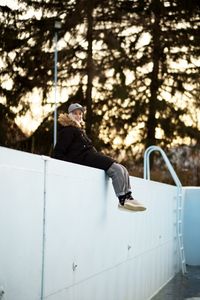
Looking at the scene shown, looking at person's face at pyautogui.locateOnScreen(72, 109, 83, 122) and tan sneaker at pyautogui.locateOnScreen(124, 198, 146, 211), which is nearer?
tan sneaker at pyautogui.locateOnScreen(124, 198, 146, 211)

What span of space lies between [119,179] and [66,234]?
1.19 metres

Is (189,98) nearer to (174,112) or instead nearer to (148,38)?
(174,112)

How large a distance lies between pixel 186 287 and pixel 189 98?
1892 cm

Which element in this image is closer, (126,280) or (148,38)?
(126,280)

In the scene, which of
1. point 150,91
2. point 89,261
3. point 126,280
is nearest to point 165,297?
point 126,280

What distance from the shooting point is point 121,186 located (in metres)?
5.48

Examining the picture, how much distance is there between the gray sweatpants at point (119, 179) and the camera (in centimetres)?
546

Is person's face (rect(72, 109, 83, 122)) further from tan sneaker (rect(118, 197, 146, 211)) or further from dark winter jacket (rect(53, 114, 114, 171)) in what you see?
tan sneaker (rect(118, 197, 146, 211))

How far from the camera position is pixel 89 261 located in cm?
504

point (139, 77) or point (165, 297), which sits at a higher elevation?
point (139, 77)

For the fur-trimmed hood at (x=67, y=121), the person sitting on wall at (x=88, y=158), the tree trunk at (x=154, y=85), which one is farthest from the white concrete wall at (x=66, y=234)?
the tree trunk at (x=154, y=85)

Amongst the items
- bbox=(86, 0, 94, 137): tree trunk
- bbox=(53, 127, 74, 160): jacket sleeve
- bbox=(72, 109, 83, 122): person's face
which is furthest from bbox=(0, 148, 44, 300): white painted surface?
bbox=(86, 0, 94, 137): tree trunk

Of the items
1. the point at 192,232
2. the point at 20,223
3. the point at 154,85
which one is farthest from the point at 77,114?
the point at 154,85

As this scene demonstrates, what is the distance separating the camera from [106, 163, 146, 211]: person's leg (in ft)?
17.9
